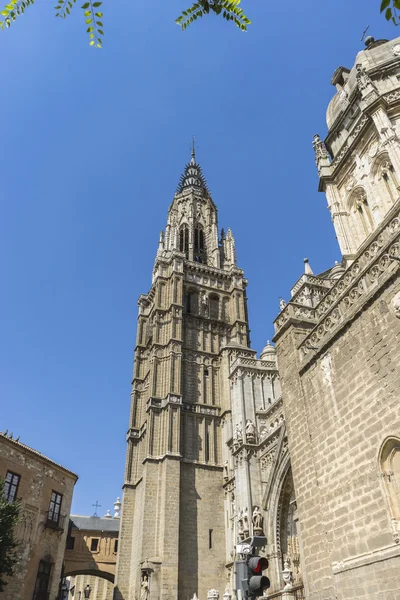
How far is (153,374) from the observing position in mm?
32531

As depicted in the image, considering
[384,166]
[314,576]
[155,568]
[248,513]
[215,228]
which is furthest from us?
[215,228]

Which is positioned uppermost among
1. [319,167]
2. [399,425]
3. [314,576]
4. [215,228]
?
[215,228]

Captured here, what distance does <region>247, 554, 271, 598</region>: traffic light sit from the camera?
5945mm

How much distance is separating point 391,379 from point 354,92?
44.0 ft

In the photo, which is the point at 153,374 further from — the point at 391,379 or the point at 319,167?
the point at 391,379

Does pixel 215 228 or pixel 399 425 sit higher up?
pixel 215 228

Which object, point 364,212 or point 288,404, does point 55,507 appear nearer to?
point 288,404

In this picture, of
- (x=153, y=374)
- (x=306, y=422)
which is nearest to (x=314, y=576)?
(x=306, y=422)

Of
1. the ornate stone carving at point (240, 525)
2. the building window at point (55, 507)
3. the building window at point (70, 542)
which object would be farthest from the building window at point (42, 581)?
the building window at point (70, 542)

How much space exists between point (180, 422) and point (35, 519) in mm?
10896

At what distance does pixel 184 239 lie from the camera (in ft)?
149

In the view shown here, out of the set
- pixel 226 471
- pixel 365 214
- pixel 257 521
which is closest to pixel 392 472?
pixel 365 214

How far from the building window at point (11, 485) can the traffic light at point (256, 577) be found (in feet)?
63.4

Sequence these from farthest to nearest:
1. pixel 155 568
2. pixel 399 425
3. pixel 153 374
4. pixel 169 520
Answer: pixel 153 374 → pixel 169 520 → pixel 155 568 → pixel 399 425
